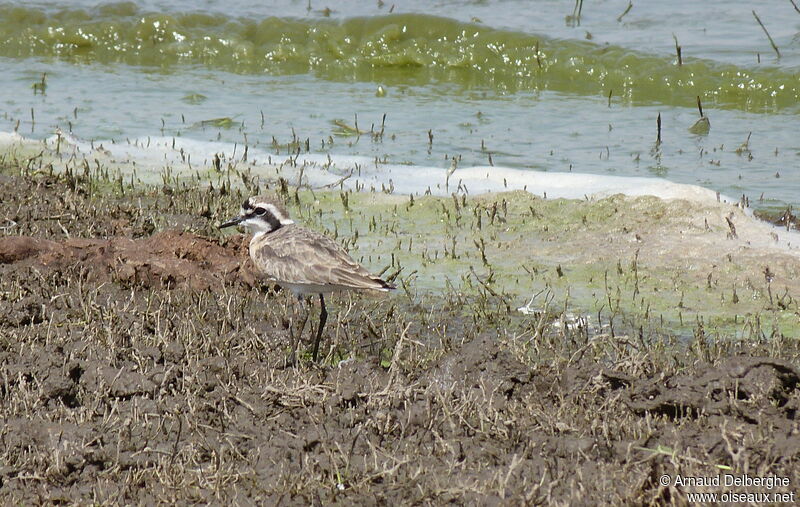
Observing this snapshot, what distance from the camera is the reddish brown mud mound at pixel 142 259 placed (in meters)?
7.72

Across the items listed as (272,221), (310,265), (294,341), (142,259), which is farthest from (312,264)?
(142,259)

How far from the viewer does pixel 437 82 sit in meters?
16.2

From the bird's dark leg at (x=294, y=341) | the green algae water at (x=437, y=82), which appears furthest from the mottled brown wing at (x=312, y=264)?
the green algae water at (x=437, y=82)

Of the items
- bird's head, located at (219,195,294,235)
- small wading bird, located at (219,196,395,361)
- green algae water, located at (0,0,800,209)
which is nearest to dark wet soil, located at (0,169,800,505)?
small wading bird, located at (219,196,395,361)

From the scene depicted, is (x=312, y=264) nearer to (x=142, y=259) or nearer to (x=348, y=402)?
(x=348, y=402)

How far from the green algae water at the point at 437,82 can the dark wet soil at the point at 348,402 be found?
15.6ft

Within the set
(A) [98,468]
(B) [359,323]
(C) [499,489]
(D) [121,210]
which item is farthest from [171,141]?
(C) [499,489]

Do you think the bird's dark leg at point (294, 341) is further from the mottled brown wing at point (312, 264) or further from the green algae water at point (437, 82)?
the green algae water at point (437, 82)

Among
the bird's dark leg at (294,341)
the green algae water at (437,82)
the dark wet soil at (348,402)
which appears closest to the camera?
the dark wet soil at (348,402)

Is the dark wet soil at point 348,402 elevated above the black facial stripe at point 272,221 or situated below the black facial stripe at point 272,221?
below

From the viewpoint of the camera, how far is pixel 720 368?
580cm

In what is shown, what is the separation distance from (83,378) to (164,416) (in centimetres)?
67

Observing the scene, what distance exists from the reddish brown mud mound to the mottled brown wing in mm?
1057

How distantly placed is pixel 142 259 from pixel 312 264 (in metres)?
1.84
